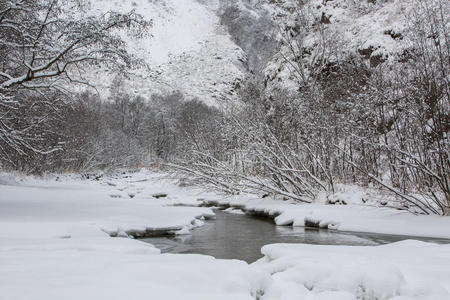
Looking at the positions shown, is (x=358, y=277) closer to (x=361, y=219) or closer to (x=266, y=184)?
(x=361, y=219)

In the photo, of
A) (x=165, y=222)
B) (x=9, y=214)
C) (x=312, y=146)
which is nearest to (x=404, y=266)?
(x=165, y=222)

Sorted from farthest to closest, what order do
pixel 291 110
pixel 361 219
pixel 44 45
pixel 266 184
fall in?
pixel 291 110 < pixel 266 184 < pixel 361 219 < pixel 44 45

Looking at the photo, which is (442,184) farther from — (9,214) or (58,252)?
(9,214)

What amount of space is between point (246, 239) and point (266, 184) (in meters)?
5.34

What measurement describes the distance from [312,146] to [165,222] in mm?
7542

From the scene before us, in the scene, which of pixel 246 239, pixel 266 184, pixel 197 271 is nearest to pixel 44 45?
pixel 246 239

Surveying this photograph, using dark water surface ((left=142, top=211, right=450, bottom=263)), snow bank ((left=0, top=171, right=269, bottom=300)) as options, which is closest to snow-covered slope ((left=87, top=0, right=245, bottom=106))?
dark water surface ((left=142, top=211, right=450, bottom=263))

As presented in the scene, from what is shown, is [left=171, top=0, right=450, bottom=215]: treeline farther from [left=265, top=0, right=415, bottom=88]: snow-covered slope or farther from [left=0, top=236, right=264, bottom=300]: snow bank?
[left=0, top=236, right=264, bottom=300]: snow bank

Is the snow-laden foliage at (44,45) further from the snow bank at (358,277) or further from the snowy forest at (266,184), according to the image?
the snow bank at (358,277)

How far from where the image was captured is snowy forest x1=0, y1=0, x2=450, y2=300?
139 inches

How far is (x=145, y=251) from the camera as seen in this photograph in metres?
5.01

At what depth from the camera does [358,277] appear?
368 centimetres

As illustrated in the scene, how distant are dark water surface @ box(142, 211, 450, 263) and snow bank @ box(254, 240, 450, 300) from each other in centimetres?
206

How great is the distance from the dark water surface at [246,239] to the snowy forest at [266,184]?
7 centimetres
